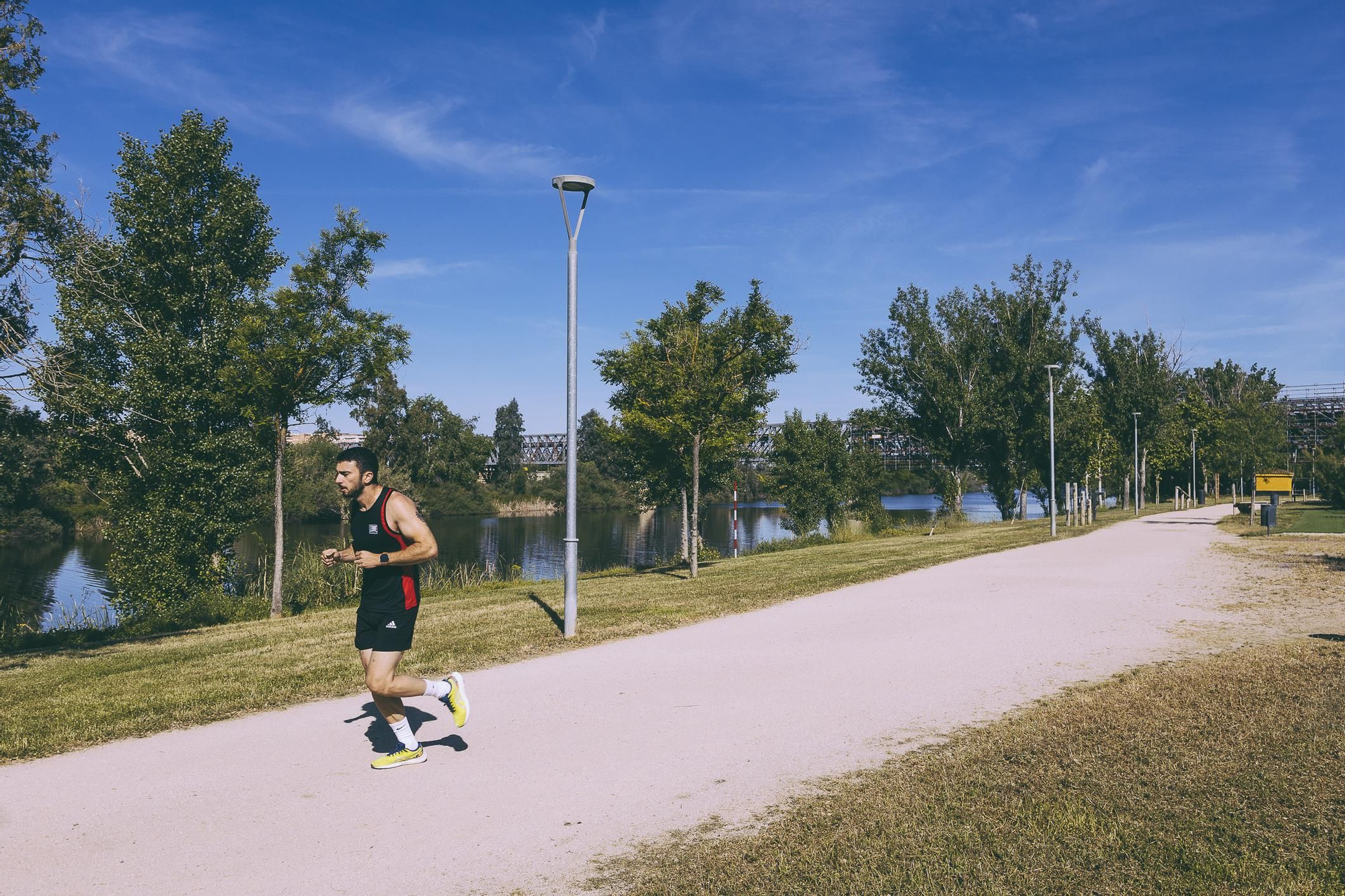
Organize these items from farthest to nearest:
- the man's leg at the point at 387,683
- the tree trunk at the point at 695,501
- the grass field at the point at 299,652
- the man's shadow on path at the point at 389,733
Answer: the tree trunk at the point at 695,501 < the grass field at the point at 299,652 < the man's shadow on path at the point at 389,733 < the man's leg at the point at 387,683

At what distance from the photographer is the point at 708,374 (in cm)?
1653

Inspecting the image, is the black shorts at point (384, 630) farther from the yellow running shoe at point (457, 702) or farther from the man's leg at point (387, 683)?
the yellow running shoe at point (457, 702)

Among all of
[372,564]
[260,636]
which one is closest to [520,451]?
→ [260,636]

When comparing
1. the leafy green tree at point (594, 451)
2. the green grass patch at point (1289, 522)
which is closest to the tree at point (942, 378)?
the green grass patch at point (1289, 522)

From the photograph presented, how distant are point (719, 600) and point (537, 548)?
35.1 m

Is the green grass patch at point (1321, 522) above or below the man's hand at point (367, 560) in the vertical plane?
below

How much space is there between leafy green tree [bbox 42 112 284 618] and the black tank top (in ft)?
43.6

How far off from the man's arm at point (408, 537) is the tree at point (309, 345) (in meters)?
12.6

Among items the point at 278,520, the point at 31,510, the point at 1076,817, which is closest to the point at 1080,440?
the point at 278,520

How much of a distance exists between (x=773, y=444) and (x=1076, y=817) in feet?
135

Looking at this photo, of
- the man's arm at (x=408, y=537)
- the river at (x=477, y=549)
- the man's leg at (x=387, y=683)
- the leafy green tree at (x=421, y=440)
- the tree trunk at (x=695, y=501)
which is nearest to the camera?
the man's arm at (x=408, y=537)

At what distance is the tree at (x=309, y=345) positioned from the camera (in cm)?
1670

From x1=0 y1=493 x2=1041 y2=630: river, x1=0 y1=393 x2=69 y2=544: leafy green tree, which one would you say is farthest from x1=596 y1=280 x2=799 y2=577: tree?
x1=0 y1=393 x2=69 y2=544: leafy green tree

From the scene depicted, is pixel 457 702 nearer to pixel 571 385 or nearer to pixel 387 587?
pixel 387 587
